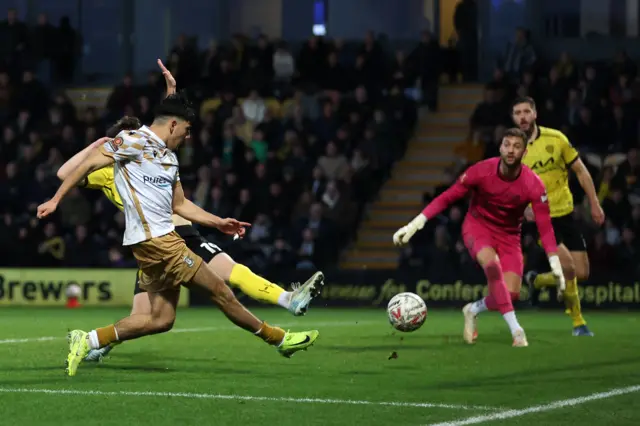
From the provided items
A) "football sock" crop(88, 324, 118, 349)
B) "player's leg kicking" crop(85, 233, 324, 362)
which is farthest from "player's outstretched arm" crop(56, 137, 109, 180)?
"football sock" crop(88, 324, 118, 349)

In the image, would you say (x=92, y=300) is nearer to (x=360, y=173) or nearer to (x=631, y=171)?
(x=360, y=173)

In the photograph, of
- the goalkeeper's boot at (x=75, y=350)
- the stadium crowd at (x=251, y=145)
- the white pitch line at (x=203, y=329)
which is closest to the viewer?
the goalkeeper's boot at (x=75, y=350)

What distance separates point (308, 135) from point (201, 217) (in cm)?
1347

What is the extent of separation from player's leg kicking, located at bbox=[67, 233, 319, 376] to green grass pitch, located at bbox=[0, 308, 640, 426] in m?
0.24

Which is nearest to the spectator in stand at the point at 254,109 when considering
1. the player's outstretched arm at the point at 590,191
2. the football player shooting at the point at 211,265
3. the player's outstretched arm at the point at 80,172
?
the player's outstretched arm at the point at 590,191

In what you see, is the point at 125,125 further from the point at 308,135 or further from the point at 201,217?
the point at 308,135

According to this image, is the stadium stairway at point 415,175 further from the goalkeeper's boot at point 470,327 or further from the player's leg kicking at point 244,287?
the player's leg kicking at point 244,287

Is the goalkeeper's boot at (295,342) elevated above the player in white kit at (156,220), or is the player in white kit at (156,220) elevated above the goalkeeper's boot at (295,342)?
the player in white kit at (156,220)

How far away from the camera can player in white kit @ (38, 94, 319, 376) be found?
368 inches

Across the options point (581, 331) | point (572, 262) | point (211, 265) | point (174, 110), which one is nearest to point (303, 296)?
point (211, 265)

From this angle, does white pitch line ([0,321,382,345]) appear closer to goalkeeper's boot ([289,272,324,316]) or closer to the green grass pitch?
the green grass pitch

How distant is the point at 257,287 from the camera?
10727mm

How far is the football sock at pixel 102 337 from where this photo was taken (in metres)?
9.87

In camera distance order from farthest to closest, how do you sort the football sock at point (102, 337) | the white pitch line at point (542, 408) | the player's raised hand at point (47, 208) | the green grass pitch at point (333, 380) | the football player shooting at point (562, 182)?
the football player shooting at point (562, 182), the football sock at point (102, 337), the player's raised hand at point (47, 208), the green grass pitch at point (333, 380), the white pitch line at point (542, 408)
